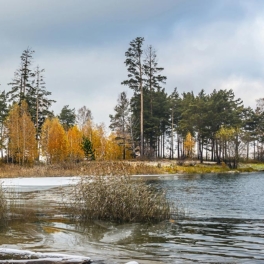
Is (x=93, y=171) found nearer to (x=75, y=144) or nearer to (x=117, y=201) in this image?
(x=117, y=201)

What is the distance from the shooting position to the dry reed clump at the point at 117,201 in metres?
11.0

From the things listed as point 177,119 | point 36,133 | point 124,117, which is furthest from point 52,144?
point 177,119

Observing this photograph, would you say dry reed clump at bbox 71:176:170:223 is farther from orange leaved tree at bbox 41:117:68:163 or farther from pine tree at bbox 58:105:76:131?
pine tree at bbox 58:105:76:131

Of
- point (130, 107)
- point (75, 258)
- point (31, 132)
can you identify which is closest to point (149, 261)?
point (75, 258)

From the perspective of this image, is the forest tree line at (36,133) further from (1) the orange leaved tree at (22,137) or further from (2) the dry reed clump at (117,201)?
(2) the dry reed clump at (117,201)

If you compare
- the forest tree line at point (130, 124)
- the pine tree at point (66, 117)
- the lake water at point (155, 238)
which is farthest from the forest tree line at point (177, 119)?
the lake water at point (155, 238)

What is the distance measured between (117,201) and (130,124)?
153 feet

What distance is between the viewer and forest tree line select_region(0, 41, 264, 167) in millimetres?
48469

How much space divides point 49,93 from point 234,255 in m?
50.3

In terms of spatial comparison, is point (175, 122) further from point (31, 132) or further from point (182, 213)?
point (182, 213)

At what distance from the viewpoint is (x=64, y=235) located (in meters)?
9.25

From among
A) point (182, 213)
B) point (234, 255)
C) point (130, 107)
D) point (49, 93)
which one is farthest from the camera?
point (130, 107)

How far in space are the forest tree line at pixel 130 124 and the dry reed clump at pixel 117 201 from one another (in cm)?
3197

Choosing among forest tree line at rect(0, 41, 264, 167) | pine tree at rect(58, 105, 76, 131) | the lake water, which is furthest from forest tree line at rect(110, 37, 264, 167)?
the lake water
